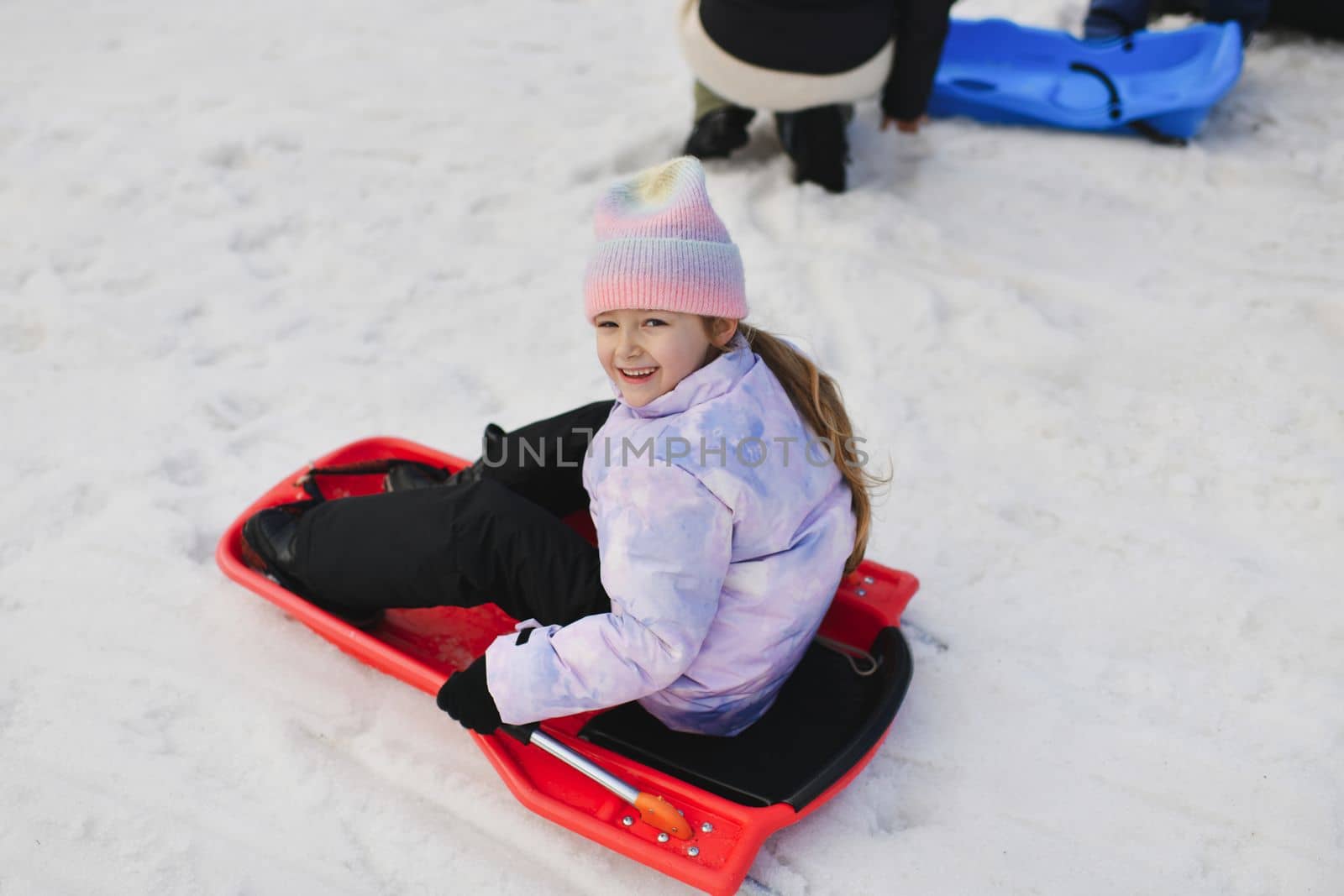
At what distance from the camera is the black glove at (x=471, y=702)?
1.68m

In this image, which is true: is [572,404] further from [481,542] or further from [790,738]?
[790,738]

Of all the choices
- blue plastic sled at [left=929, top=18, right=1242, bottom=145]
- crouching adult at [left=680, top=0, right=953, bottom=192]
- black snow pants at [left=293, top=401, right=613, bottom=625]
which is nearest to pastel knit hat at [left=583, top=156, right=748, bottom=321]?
black snow pants at [left=293, top=401, right=613, bottom=625]

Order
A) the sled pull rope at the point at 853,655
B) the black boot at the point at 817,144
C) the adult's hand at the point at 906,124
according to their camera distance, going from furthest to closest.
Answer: the adult's hand at the point at 906,124, the black boot at the point at 817,144, the sled pull rope at the point at 853,655

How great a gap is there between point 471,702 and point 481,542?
26 cm

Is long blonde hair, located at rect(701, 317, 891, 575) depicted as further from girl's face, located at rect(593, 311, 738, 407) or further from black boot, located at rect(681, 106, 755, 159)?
black boot, located at rect(681, 106, 755, 159)

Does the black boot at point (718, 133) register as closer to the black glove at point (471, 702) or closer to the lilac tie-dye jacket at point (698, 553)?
the lilac tie-dye jacket at point (698, 553)

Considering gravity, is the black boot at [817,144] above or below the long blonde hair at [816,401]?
below

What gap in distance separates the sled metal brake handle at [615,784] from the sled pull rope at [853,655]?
0.48m

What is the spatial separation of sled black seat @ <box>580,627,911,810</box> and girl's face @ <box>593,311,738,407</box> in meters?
0.57

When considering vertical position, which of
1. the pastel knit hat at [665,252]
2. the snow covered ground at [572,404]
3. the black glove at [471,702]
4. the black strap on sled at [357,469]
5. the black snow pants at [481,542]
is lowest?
the snow covered ground at [572,404]

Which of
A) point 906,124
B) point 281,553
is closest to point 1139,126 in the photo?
point 906,124

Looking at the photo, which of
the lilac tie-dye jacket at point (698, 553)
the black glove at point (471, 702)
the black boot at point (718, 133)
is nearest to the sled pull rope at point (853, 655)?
the lilac tie-dye jacket at point (698, 553)

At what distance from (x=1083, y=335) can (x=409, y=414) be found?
5.94 ft

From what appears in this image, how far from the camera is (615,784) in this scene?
1.64m
